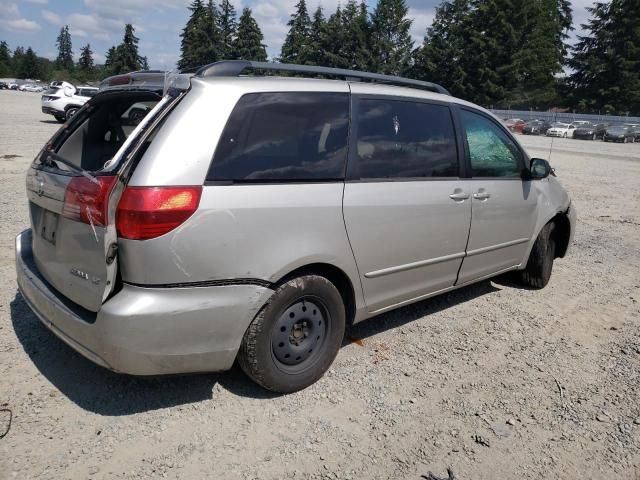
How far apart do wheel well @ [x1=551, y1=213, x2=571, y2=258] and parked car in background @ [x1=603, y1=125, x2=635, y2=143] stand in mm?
41122

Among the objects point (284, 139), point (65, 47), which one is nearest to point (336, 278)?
point (284, 139)

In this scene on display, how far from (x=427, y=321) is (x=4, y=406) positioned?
3.05 m

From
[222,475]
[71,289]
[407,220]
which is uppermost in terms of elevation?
[407,220]

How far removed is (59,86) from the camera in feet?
76.8

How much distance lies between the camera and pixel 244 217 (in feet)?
9.00

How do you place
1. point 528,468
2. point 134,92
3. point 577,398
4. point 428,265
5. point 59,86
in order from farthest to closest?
point 59,86 < point 428,265 < point 577,398 < point 134,92 < point 528,468

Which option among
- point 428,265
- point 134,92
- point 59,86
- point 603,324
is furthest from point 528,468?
point 59,86

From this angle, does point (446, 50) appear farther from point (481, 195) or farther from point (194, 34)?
point (481, 195)

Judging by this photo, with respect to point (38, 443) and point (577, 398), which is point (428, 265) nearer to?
point (577, 398)

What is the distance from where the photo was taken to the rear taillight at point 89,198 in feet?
8.54

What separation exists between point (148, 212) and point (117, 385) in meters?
1.27

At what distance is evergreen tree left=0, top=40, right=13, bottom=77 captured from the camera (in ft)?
377

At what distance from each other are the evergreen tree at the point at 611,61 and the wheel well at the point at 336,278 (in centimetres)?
7418

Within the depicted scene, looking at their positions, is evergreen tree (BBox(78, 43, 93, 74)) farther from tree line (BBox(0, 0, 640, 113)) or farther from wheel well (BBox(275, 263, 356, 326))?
wheel well (BBox(275, 263, 356, 326))
